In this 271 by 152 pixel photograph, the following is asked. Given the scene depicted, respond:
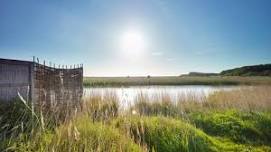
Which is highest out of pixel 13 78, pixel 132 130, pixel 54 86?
pixel 13 78

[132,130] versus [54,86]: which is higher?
[54,86]

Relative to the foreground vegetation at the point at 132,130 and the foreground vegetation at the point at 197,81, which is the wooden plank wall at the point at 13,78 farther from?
the foreground vegetation at the point at 197,81

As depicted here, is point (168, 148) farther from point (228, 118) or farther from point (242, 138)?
point (228, 118)

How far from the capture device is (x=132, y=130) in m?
6.16

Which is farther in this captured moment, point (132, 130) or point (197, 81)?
point (197, 81)

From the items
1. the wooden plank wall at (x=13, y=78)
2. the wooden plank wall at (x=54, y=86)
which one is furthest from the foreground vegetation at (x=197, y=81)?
the wooden plank wall at (x=13, y=78)

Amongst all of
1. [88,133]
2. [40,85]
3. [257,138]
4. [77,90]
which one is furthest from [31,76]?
[257,138]

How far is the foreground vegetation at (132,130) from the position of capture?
13.2 feet

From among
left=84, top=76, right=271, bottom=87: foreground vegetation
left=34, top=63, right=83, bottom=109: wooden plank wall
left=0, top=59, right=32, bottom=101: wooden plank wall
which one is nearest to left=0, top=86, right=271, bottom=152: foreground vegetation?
left=0, top=59, right=32, bottom=101: wooden plank wall

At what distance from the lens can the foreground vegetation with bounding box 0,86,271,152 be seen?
4.04 meters

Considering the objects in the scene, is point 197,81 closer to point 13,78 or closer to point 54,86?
point 54,86

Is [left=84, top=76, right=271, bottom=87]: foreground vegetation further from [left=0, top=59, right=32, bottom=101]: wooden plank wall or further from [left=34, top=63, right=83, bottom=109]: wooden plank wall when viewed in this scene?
[left=0, top=59, right=32, bottom=101]: wooden plank wall

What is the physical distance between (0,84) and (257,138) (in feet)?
22.4

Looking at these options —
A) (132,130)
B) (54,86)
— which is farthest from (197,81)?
(132,130)
